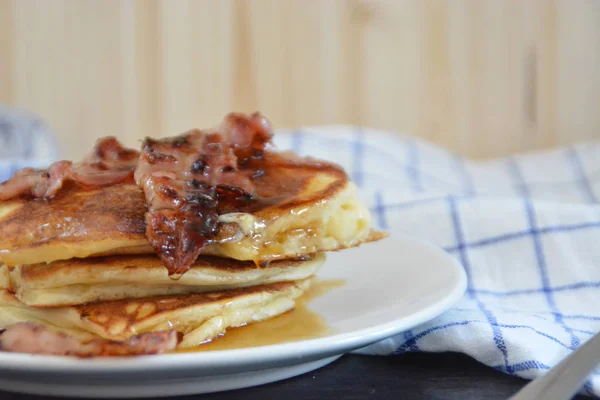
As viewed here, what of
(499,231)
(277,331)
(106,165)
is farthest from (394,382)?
(499,231)

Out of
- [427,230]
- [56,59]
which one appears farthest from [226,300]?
[56,59]

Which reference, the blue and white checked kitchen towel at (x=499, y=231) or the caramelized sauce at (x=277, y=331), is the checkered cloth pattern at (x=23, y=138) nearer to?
the blue and white checked kitchen towel at (x=499, y=231)

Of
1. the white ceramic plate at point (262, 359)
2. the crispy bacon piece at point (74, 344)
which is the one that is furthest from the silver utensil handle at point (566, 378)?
the crispy bacon piece at point (74, 344)

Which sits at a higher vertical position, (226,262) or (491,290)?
(226,262)

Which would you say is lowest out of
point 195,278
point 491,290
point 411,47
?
point 491,290

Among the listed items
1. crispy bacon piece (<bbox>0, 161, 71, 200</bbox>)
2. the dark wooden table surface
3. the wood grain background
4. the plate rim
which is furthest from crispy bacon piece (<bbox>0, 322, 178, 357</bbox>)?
the wood grain background

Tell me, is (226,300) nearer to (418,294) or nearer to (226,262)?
(226,262)

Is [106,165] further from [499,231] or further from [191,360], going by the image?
[499,231]
